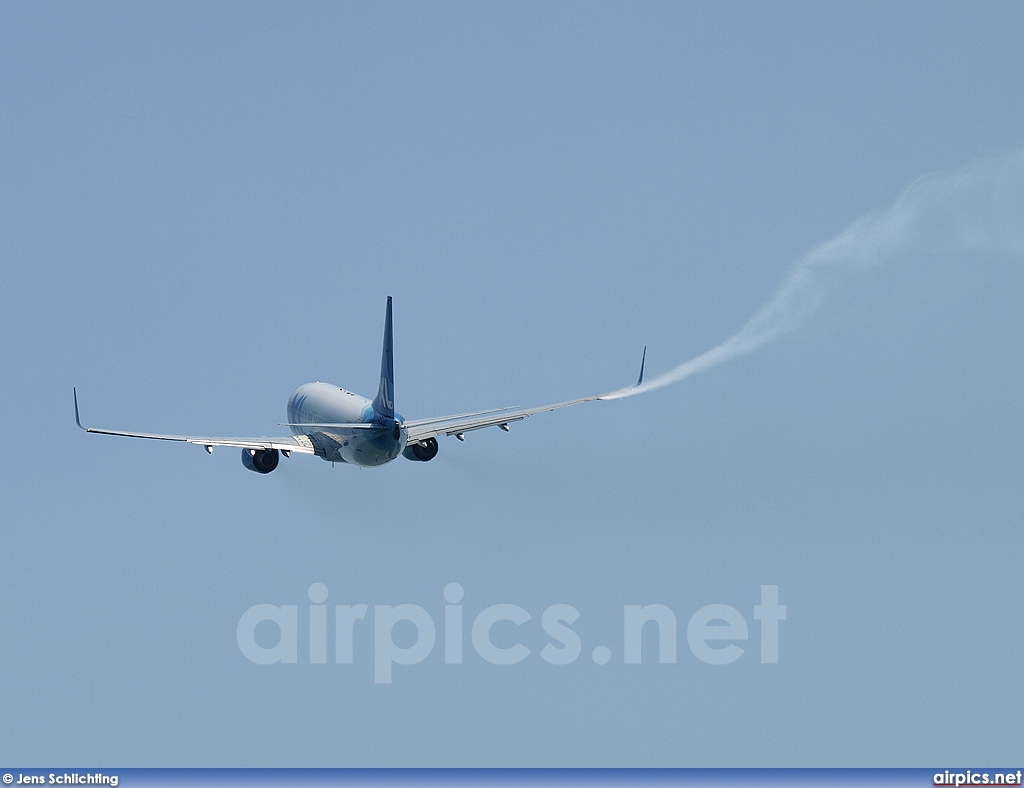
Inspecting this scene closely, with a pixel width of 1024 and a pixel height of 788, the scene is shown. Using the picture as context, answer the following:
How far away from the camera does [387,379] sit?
81.0 m

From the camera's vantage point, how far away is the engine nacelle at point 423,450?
8863cm

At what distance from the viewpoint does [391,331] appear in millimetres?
82125

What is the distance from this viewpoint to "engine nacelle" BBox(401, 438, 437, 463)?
8863 centimetres

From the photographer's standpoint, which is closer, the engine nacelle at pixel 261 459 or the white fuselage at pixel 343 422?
the white fuselage at pixel 343 422

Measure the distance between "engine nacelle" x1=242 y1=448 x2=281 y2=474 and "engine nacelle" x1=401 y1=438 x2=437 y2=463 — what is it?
7211mm

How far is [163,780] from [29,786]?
11074 mm

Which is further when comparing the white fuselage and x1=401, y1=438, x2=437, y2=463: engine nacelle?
x1=401, y1=438, x2=437, y2=463: engine nacelle

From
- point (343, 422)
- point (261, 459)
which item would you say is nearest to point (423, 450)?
point (343, 422)

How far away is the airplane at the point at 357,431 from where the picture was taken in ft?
266

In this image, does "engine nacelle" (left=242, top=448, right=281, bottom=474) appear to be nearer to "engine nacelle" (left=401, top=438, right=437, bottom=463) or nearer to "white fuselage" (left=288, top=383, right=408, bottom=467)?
"white fuselage" (left=288, top=383, right=408, bottom=467)

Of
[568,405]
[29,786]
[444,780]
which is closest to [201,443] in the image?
[568,405]

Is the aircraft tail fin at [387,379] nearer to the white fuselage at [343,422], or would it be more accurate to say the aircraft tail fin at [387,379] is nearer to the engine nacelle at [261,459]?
the white fuselage at [343,422]

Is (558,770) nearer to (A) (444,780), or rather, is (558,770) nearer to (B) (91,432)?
(A) (444,780)

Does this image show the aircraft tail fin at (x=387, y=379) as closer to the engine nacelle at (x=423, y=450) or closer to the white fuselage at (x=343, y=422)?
the white fuselage at (x=343, y=422)
